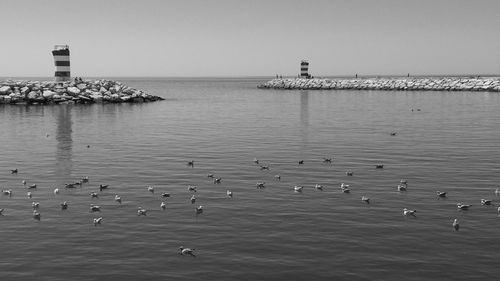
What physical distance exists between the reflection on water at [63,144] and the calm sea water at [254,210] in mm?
202

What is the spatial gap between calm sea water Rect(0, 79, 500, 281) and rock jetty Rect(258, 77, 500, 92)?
100 metres

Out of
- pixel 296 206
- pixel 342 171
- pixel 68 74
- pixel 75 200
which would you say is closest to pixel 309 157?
pixel 342 171

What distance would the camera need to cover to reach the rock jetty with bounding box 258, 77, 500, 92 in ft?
464

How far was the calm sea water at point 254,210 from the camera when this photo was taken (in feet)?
54.6

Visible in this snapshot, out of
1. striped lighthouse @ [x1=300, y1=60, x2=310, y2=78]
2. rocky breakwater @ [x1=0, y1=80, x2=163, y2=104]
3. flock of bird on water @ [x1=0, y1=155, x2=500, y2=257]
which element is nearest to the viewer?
flock of bird on water @ [x1=0, y1=155, x2=500, y2=257]

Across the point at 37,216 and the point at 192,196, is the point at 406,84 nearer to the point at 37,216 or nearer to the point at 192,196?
the point at 192,196

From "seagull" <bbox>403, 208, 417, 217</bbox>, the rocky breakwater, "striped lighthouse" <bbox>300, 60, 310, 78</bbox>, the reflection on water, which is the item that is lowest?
"seagull" <bbox>403, 208, 417, 217</bbox>

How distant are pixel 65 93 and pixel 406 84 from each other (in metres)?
98.8

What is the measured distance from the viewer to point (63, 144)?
44.8 meters

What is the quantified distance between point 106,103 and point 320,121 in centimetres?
4498

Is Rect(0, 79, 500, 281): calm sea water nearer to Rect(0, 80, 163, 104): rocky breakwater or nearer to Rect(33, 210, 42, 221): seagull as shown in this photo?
Rect(33, 210, 42, 221): seagull

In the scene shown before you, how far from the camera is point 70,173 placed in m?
31.8

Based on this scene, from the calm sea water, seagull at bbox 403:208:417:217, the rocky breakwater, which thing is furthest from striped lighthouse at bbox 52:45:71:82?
seagull at bbox 403:208:417:217

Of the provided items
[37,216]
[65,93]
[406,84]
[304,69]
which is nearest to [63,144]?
[37,216]
